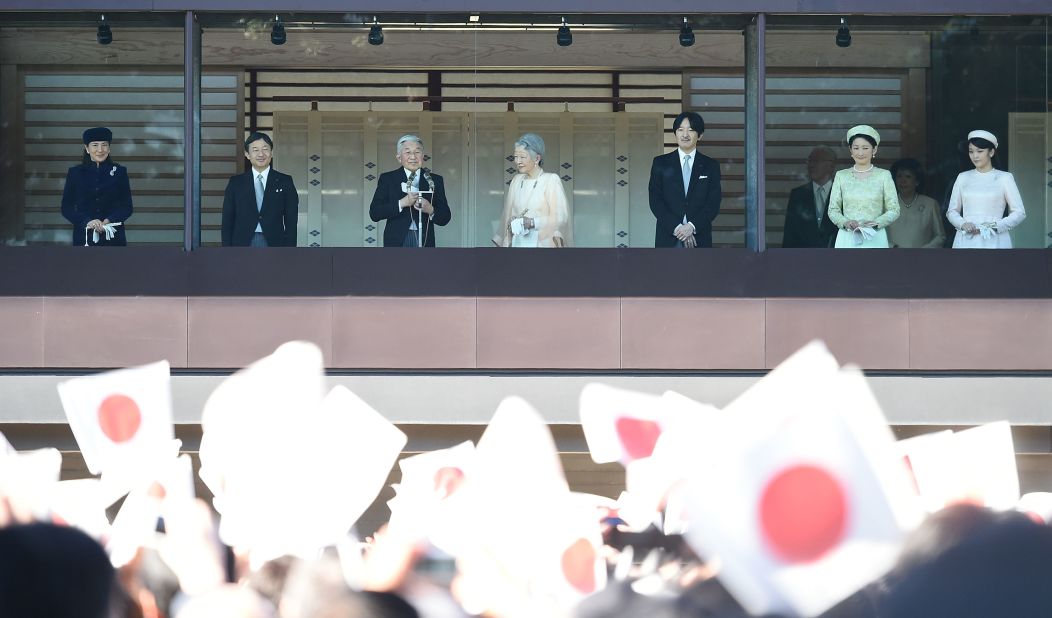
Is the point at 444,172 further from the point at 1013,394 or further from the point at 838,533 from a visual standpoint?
the point at 838,533

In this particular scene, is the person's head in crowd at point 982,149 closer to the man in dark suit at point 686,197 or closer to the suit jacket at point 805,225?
the suit jacket at point 805,225

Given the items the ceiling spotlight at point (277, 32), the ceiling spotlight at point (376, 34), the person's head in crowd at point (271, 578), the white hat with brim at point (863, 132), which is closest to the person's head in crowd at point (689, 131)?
the white hat with brim at point (863, 132)

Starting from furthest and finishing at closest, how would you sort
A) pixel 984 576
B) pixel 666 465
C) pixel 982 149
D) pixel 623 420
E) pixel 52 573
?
pixel 982 149 → pixel 623 420 → pixel 666 465 → pixel 52 573 → pixel 984 576

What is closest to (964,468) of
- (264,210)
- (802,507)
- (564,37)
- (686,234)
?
(802,507)

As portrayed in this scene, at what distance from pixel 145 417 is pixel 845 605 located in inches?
150

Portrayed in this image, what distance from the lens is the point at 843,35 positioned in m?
9.16

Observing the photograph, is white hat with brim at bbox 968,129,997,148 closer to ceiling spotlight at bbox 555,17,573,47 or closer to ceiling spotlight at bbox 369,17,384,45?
ceiling spotlight at bbox 555,17,573,47

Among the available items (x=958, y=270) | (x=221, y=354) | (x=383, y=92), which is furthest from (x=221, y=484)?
(x=958, y=270)

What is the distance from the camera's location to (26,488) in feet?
14.2

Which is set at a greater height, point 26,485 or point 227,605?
point 26,485

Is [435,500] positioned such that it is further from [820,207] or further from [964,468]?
[820,207]

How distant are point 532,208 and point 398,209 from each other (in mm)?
920

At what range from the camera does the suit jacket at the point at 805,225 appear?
8891 millimetres

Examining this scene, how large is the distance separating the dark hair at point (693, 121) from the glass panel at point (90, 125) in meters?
3.47
